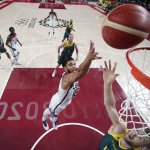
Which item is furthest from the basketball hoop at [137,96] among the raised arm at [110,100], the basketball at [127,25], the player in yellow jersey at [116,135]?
the basketball at [127,25]

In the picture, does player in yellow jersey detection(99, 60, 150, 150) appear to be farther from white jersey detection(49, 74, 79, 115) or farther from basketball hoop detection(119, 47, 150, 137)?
white jersey detection(49, 74, 79, 115)

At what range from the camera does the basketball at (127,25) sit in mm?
2477

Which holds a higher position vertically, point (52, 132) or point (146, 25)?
point (146, 25)

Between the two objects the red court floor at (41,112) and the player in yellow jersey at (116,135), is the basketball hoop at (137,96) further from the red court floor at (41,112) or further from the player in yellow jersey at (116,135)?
the red court floor at (41,112)

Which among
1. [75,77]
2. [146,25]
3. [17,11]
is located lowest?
[17,11]

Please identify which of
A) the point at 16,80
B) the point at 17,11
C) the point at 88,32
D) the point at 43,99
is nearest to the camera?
the point at 43,99

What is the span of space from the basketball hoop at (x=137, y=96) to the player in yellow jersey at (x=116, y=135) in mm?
87

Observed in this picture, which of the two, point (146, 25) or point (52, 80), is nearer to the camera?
point (146, 25)

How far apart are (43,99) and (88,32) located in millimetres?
7505

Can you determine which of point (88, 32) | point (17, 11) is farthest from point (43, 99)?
point (17, 11)

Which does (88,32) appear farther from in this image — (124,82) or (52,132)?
(52,132)

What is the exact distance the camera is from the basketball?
97.5 inches

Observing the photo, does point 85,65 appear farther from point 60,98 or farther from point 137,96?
point 60,98

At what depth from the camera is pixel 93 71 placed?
7195mm
